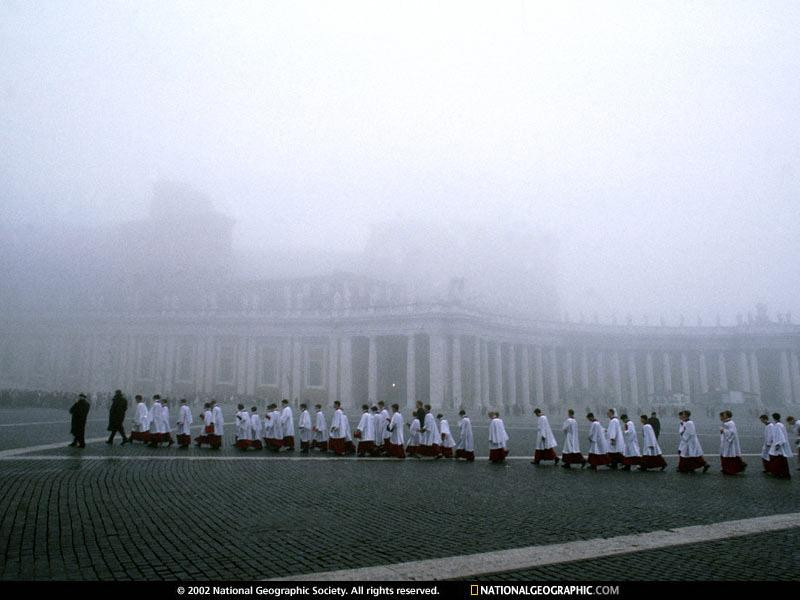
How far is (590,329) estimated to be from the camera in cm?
7356

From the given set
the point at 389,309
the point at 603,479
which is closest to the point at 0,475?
the point at 603,479

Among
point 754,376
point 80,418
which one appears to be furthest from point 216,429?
point 754,376

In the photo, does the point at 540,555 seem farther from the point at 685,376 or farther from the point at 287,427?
the point at 685,376

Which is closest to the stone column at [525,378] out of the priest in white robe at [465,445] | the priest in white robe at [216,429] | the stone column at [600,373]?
the stone column at [600,373]

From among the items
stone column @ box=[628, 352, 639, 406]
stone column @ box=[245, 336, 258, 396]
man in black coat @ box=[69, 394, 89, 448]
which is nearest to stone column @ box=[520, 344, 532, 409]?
stone column @ box=[628, 352, 639, 406]

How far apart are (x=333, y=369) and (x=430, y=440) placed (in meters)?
44.4

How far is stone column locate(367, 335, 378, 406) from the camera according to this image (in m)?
60.0

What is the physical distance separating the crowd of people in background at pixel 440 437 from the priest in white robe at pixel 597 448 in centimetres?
3

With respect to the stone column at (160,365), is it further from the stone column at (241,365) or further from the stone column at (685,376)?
the stone column at (685,376)

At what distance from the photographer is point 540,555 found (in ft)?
22.3

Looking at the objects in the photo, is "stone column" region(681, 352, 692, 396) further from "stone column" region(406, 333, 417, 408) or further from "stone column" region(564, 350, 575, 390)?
"stone column" region(406, 333, 417, 408)

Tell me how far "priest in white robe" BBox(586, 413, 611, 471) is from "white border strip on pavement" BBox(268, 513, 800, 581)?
8033 millimetres

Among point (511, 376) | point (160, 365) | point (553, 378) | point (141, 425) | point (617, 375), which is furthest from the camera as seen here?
point (617, 375)

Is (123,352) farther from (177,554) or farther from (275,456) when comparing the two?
(177,554)
